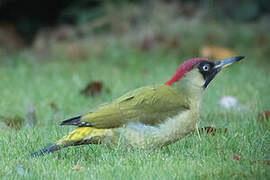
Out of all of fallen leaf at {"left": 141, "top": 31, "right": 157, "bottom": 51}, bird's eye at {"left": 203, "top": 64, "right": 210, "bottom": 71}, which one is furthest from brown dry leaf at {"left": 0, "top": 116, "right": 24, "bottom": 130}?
fallen leaf at {"left": 141, "top": 31, "right": 157, "bottom": 51}

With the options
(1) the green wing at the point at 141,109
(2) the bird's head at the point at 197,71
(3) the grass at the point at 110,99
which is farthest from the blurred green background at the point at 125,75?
(2) the bird's head at the point at 197,71

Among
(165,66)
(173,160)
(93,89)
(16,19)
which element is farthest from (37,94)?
(16,19)

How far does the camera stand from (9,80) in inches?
296

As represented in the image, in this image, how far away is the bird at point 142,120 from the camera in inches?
147

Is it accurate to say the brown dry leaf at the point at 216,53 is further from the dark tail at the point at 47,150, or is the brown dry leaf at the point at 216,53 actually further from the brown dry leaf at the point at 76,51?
the dark tail at the point at 47,150

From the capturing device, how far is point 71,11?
34.7 feet

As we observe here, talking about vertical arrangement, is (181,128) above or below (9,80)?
below

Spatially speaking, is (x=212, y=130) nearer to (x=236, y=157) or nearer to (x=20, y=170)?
(x=236, y=157)

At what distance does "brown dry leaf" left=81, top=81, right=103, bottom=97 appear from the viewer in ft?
21.5

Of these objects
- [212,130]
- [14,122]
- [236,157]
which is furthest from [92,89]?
[236,157]

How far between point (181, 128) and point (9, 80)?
4369mm

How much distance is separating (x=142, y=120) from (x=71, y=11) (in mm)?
7152

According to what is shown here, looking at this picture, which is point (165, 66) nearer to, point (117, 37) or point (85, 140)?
point (117, 37)

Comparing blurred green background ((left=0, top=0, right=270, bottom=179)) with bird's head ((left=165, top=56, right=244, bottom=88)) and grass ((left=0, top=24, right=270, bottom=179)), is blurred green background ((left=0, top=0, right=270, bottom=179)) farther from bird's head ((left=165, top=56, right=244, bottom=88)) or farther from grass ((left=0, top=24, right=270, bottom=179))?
bird's head ((left=165, top=56, right=244, bottom=88))
